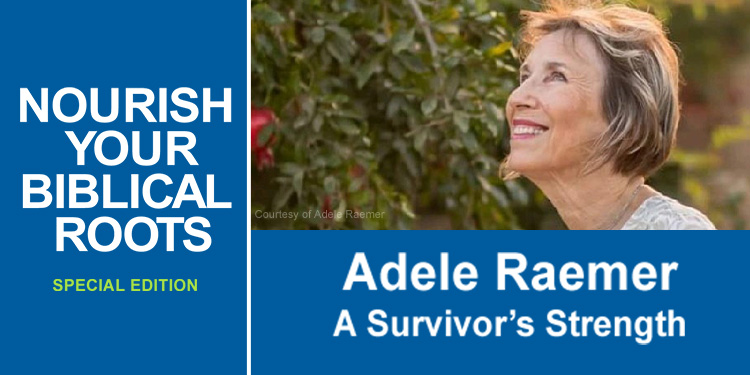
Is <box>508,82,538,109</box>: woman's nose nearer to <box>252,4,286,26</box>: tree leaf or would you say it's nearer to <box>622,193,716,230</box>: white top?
<box>622,193,716,230</box>: white top

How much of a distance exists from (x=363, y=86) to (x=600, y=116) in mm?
1095

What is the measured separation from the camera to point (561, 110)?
2156 millimetres

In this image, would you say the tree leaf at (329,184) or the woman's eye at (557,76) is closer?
the woman's eye at (557,76)

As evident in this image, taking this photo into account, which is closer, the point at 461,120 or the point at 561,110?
the point at 561,110

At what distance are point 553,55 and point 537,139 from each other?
0.45ft

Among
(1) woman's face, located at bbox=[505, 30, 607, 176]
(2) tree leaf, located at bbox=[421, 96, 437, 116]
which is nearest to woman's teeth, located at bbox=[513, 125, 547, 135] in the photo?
(1) woman's face, located at bbox=[505, 30, 607, 176]

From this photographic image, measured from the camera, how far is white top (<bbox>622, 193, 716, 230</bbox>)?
2.01m

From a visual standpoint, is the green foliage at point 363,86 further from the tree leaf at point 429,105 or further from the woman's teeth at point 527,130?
the woman's teeth at point 527,130

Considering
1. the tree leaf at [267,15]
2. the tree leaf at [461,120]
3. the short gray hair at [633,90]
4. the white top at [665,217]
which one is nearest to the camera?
the white top at [665,217]

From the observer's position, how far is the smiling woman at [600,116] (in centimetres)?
212

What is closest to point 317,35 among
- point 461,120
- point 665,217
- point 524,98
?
point 461,120

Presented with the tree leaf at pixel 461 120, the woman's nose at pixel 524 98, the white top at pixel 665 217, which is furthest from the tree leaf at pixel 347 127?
the white top at pixel 665 217

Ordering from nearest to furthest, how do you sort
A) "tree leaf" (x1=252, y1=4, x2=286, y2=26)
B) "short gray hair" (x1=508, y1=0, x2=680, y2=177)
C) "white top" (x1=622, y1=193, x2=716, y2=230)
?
1. "white top" (x1=622, y1=193, x2=716, y2=230)
2. "short gray hair" (x1=508, y1=0, x2=680, y2=177)
3. "tree leaf" (x1=252, y1=4, x2=286, y2=26)

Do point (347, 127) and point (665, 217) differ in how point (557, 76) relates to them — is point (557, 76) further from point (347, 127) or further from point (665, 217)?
point (347, 127)
